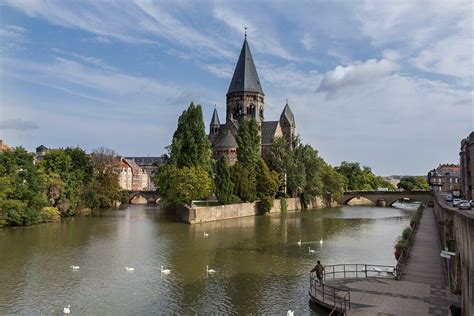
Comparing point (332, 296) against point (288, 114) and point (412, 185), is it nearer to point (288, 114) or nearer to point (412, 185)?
point (288, 114)

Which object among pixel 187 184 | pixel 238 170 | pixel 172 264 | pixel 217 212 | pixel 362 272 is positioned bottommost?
pixel 172 264

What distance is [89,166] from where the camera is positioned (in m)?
73.7

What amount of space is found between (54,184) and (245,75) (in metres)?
61.1

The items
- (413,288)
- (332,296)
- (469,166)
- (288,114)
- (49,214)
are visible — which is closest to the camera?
(332,296)

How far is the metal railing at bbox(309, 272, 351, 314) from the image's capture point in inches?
675

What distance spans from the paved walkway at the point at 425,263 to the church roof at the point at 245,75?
7583cm

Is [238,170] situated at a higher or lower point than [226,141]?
lower

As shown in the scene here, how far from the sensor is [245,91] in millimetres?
106812

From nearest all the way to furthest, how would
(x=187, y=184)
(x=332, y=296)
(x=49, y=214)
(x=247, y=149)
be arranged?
(x=332, y=296)
(x=49, y=214)
(x=187, y=184)
(x=247, y=149)

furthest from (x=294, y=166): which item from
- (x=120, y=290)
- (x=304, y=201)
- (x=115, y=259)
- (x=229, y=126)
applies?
(x=120, y=290)

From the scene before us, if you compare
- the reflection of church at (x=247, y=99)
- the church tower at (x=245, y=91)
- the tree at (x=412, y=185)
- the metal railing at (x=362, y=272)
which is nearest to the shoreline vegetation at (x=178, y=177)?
the reflection of church at (x=247, y=99)

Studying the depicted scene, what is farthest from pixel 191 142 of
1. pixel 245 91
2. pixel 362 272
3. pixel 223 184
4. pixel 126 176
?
pixel 126 176

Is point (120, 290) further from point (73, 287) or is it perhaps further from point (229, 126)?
point (229, 126)

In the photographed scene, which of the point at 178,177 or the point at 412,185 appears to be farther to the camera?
the point at 412,185
